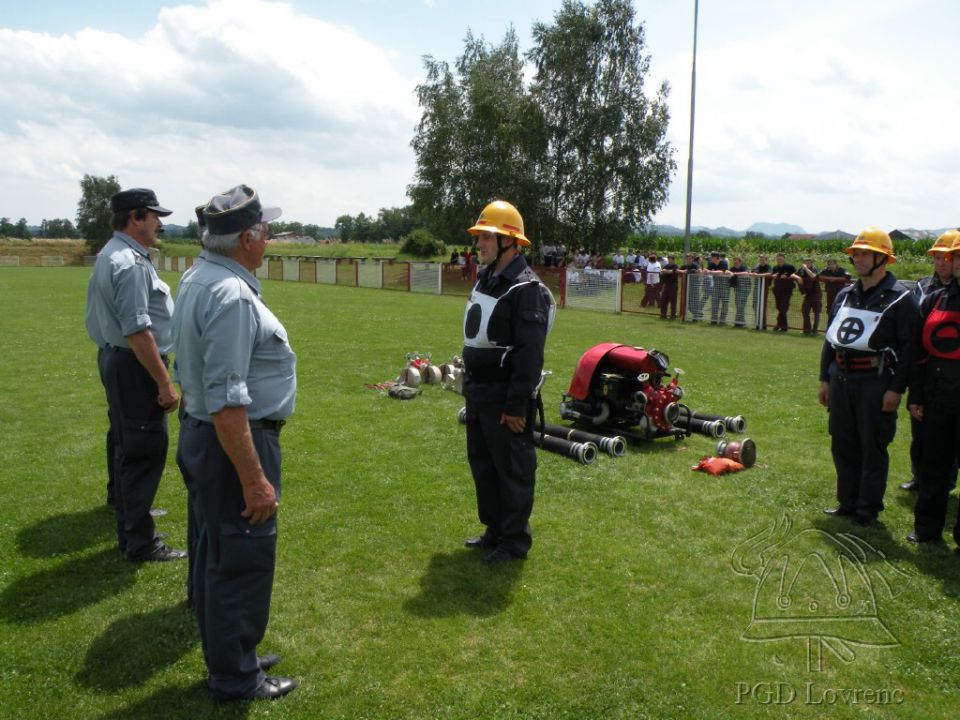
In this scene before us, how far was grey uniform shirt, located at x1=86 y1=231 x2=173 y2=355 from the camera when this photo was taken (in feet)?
15.1

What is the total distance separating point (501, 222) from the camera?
15.6ft

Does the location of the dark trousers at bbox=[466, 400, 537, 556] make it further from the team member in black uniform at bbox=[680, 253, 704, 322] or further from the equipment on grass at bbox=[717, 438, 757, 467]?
the team member in black uniform at bbox=[680, 253, 704, 322]

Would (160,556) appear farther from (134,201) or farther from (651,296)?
(651,296)

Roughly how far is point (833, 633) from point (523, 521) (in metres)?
1.94

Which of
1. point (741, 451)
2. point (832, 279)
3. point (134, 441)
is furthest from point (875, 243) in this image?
point (832, 279)

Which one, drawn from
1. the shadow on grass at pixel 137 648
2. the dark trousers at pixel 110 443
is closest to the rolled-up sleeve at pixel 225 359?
the shadow on grass at pixel 137 648

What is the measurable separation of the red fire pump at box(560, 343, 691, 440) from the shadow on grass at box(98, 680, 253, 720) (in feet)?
16.8

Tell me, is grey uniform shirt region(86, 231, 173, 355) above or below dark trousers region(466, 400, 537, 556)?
above

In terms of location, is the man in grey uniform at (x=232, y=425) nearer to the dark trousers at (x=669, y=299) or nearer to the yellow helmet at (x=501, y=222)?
the yellow helmet at (x=501, y=222)

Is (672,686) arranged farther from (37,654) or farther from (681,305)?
(681,305)

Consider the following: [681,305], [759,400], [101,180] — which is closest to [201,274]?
[759,400]

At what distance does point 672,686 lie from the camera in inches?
140

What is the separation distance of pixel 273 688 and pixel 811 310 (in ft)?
60.1

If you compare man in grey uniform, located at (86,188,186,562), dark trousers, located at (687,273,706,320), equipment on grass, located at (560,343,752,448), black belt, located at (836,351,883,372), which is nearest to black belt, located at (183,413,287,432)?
man in grey uniform, located at (86,188,186,562)
